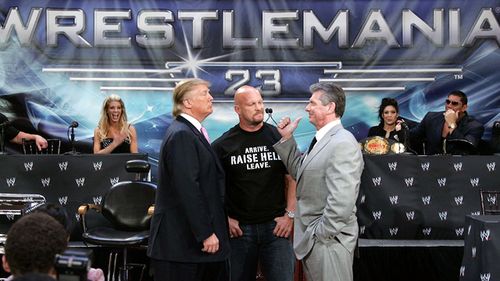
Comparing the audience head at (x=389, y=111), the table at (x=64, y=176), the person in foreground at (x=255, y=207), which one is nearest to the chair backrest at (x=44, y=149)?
the table at (x=64, y=176)

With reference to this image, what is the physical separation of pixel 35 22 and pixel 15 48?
0.35m

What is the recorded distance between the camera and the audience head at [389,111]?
7562 mm

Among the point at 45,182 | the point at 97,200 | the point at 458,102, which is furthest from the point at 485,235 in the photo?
the point at 45,182

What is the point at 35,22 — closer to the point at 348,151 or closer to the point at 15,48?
the point at 15,48

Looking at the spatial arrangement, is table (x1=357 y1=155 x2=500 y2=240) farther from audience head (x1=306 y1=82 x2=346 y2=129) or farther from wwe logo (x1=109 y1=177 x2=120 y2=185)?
audience head (x1=306 y1=82 x2=346 y2=129)

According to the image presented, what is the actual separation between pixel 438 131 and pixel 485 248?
9.01ft

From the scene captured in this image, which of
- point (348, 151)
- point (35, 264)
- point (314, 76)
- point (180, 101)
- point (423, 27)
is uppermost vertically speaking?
point (423, 27)

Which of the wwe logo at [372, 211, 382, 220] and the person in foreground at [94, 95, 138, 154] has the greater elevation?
the person in foreground at [94, 95, 138, 154]

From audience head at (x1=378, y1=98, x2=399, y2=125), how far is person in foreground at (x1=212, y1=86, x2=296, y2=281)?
125 inches

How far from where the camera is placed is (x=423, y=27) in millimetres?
8422

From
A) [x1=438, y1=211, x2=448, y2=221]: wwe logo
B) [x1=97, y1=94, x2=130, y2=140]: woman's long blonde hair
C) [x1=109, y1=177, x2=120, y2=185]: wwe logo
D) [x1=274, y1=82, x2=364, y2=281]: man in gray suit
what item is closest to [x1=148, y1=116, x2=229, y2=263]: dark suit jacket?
[x1=274, y1=82, x2=364, y2=281]: man in gray suit

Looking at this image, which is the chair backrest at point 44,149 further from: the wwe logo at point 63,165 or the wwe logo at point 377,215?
the wwe logo at point 377,215

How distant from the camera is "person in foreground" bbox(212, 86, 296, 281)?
4.56 metres

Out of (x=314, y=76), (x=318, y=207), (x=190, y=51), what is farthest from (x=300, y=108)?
(x=318, y=207)
